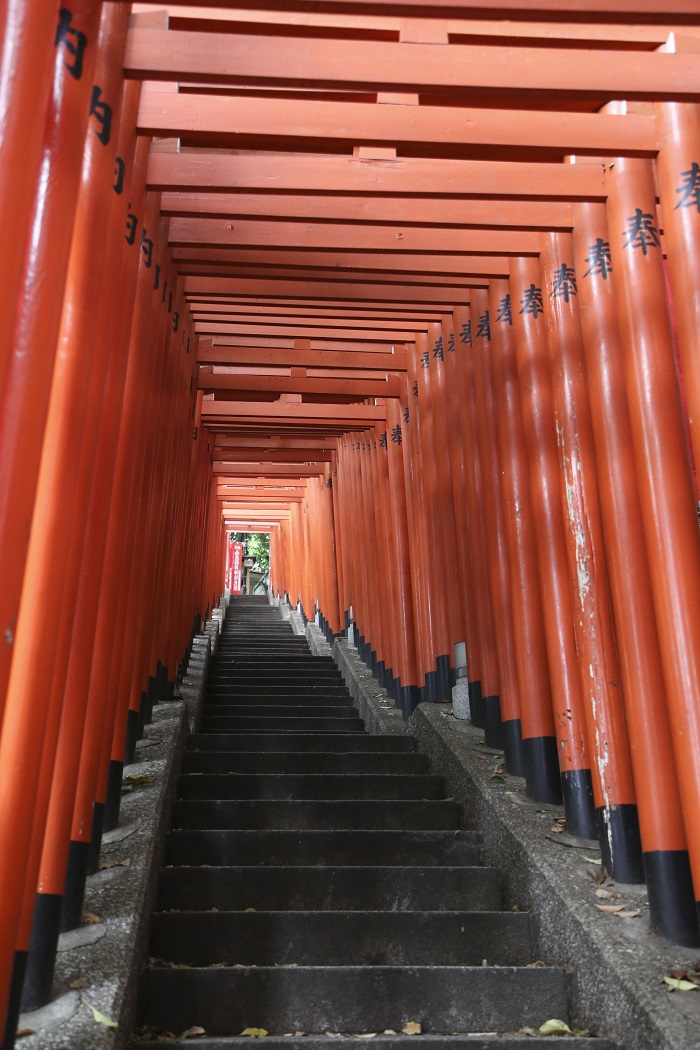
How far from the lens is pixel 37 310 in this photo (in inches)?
66.9

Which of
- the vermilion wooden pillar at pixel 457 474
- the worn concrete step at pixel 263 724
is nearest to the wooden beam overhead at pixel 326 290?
the vermilion wooden pillar at pixel 457 474

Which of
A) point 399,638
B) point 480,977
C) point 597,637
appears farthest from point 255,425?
point 480,977

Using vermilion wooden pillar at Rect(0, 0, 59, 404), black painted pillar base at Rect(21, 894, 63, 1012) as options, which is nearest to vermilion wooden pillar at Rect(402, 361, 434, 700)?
black painted pillar base at Rect(21, 894, 63, 1012)

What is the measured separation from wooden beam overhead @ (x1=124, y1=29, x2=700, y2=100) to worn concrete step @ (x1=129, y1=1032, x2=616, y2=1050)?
3187mm

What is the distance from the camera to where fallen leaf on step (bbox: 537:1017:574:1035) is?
2.66 m

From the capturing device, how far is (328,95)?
3811 millimetres

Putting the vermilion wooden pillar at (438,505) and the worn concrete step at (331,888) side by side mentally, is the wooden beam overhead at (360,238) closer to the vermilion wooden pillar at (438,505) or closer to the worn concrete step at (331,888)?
the vermilion wooden pillar at (438,505)

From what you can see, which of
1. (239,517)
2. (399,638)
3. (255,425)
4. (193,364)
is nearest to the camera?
(193,364)

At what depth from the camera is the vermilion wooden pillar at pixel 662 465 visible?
9.04 feet

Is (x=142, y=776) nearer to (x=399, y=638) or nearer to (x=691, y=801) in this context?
(x=691, y=801)

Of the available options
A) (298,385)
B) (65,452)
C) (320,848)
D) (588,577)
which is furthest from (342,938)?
(298,385)

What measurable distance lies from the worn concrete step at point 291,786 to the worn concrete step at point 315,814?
274 millimetres

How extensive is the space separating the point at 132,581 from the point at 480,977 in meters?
2.14

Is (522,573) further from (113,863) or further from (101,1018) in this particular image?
(101,1018)
